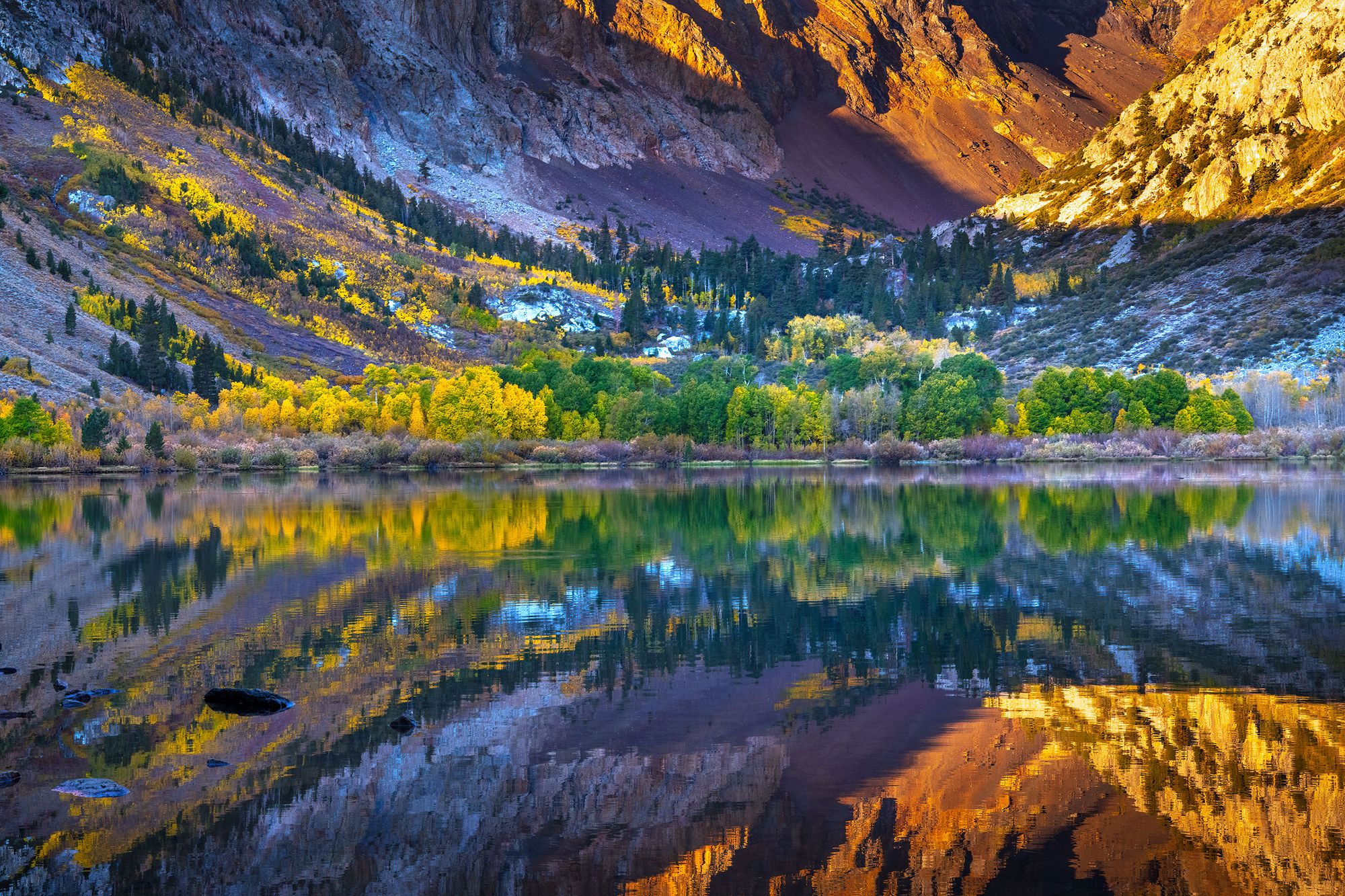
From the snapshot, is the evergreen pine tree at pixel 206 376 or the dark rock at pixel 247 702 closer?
the dark rock at pixel 247 702

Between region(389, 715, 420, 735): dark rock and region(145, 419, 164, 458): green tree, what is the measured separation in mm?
77774

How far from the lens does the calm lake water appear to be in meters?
9.91

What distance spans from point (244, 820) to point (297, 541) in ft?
77.1

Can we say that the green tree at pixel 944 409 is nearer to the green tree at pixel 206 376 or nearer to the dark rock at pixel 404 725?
the green tree at pixel 206 376

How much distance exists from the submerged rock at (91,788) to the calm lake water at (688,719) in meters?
0.15

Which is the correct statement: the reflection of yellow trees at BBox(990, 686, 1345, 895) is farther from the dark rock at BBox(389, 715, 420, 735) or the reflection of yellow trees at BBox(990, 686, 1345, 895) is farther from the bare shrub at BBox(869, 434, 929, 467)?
the bare shrub at BBox(869, 434, 929, 467)

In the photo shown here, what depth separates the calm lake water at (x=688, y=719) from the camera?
991cm

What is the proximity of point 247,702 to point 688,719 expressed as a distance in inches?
222

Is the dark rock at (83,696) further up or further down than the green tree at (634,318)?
further down

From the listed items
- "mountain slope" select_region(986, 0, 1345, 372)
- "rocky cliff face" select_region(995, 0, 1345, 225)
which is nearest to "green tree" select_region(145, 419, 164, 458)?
"mountain slope" select_region(986, 0, 1345, 372)

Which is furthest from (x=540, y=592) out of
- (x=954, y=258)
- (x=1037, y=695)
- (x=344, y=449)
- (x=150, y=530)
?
(x=954, y=258)

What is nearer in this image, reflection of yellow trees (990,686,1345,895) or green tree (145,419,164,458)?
reflection of yellow trees (990,686,1345,895)

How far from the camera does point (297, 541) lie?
109ft

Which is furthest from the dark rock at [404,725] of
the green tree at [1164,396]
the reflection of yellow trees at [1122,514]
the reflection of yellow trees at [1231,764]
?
the green tree at [1164,396]
